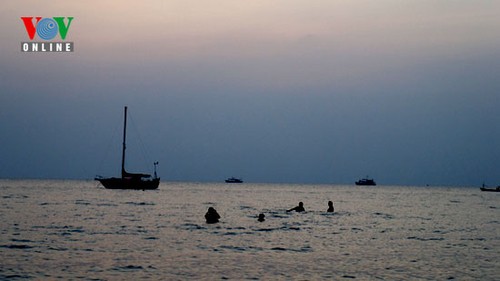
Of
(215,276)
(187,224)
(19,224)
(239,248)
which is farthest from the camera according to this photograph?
(187,224)

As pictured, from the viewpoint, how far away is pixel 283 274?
81.1 ft

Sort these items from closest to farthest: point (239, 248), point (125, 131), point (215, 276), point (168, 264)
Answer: point (215, 276) → point (168, 264) → point (239, 248) → point (125, 131)

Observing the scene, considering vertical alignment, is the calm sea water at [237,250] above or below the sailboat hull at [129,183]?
below

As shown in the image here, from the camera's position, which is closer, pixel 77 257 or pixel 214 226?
pixel 77 257

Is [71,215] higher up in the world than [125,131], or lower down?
lower down

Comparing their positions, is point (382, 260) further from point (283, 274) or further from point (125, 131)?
point (125, 131)

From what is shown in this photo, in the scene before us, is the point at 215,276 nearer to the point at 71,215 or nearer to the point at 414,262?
the point at 414,262

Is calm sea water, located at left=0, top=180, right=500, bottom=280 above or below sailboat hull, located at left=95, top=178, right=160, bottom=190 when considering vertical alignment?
below

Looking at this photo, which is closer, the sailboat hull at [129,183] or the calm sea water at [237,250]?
the calm sea water at [237,250]

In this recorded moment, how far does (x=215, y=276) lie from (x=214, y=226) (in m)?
22.6

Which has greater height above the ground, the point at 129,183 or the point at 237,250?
the point at 129,183

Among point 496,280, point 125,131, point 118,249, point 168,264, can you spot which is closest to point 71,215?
point 118,249

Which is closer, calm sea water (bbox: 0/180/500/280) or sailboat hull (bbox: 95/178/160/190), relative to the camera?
calm sea water (bbox: 0/180/500/280)

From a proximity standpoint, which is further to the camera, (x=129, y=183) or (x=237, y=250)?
(x=129, y=183)
